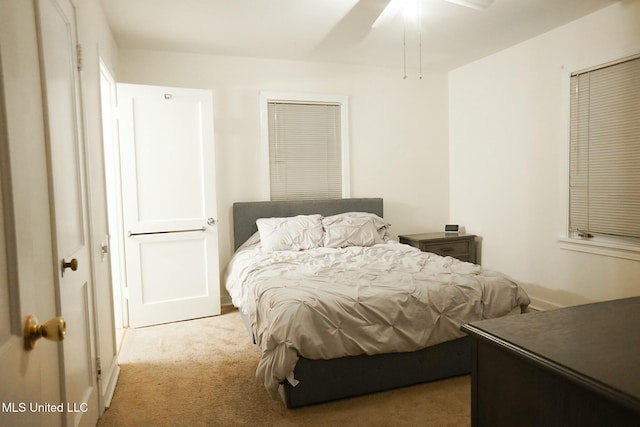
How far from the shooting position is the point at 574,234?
3545 millimetres

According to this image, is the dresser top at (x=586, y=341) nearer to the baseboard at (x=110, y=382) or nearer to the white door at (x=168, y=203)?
the baseboard at (x=110, y=382)

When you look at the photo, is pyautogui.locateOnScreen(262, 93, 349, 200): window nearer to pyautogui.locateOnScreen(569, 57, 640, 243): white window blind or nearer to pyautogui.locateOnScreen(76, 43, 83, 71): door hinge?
pyautogui.locateOnScreen(569, 57, 640, 243): white window blind

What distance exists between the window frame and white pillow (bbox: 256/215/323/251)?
2.22 meters

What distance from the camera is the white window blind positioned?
3.07 m

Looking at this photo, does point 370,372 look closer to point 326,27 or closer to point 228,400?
point 228,400

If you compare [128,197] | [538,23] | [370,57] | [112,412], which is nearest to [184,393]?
[112,412]

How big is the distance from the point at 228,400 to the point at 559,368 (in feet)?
6.42

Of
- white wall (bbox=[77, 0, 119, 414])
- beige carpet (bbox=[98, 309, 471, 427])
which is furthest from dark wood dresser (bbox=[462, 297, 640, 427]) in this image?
white wall (bbox=[77, 0, 119, 414])

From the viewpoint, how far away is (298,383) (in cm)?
219

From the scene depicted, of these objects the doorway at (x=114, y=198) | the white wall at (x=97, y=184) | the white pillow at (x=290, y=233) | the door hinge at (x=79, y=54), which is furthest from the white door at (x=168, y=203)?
the door hinge at (x=79, y=54)

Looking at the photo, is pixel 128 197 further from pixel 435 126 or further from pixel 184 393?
pixel 435 126

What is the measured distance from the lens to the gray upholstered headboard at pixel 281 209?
13.5 ft

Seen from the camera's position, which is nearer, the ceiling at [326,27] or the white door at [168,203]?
the ceiling at [326,27]

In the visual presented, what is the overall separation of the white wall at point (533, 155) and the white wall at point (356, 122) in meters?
0.35
